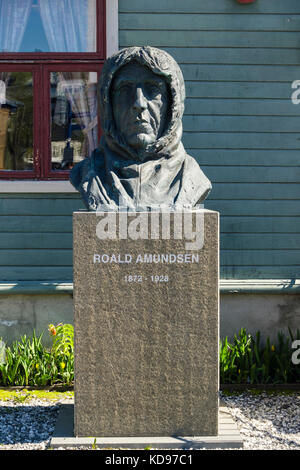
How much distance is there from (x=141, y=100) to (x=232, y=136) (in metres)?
2.27

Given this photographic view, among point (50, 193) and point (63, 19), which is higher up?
point (63, 19)

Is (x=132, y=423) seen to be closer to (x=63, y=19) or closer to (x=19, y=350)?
(x=19, y=350)

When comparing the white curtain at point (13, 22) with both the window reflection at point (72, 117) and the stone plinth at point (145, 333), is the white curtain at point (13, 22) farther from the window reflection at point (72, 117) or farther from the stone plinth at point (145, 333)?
the stone plinth at point (145, 333)

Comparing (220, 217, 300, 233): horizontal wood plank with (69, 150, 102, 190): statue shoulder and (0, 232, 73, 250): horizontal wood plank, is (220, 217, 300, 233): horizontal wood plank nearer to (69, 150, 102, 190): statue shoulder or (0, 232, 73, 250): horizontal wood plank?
(0, 232, 73, 250): horizontal wood plank

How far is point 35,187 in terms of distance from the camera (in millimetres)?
6383

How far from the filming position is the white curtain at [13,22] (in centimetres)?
643

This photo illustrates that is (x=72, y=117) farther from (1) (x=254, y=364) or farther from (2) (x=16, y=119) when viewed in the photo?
(1) (x=254, y=364)

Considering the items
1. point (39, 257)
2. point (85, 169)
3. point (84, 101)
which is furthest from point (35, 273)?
point (85, 169)

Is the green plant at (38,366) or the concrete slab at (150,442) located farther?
the green plant at (38,366)

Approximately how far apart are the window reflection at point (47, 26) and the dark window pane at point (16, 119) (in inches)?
12.6

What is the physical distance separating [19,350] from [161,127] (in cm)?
269

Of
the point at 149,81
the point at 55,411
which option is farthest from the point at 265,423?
the point at 149,81

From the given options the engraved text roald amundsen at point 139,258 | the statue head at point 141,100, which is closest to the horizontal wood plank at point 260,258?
the statue head at point 141,100

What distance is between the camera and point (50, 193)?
6.41m
